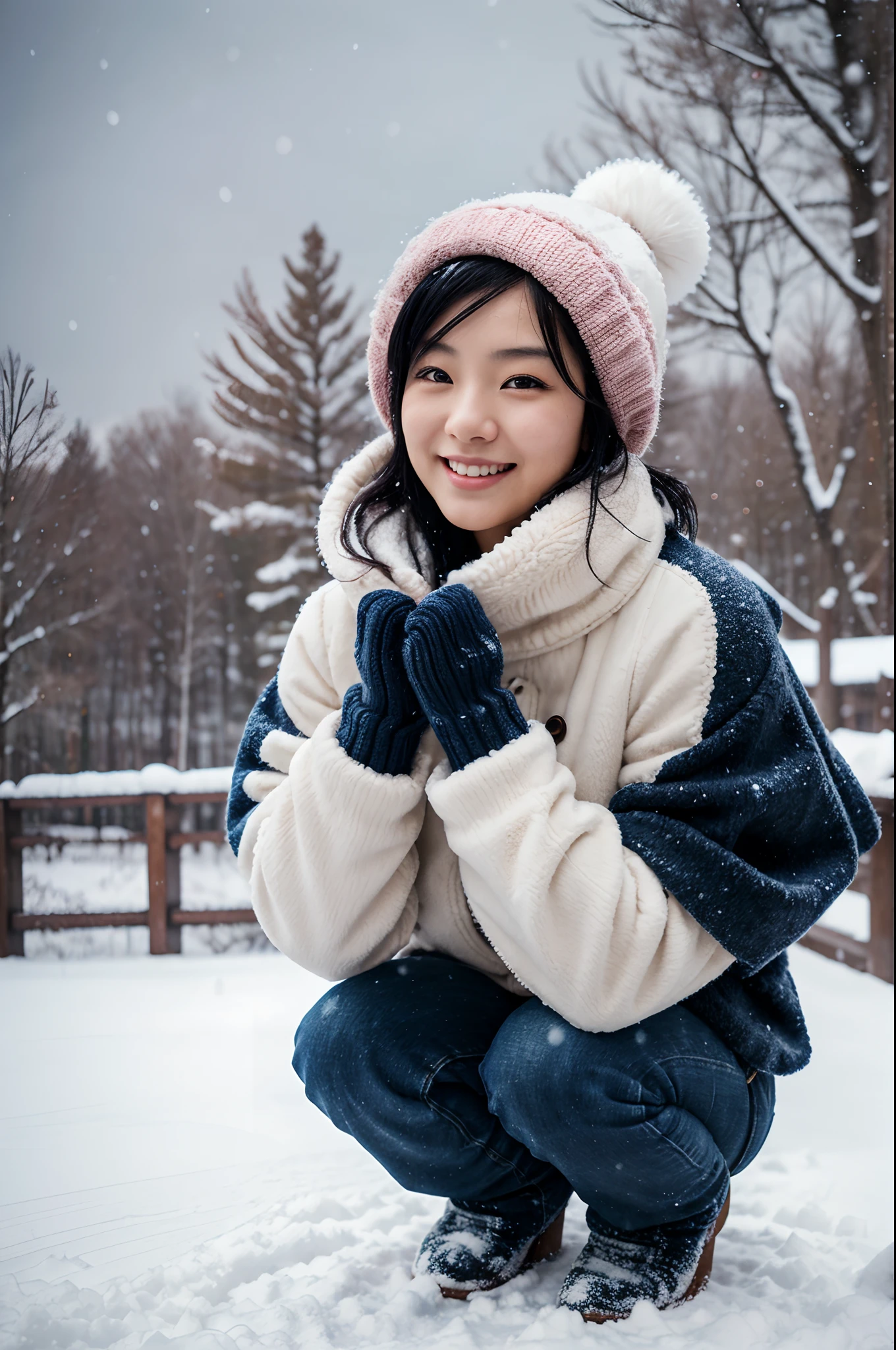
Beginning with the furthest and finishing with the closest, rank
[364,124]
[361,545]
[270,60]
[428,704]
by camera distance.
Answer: [364,124]
[270,60]
[361,545]
[428,704]

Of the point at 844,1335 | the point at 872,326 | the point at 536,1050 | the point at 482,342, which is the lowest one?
the point at 844,1335

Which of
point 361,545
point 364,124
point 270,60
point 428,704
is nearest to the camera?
point 428,704

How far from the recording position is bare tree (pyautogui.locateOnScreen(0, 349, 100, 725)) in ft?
2.81

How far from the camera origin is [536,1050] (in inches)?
30.8

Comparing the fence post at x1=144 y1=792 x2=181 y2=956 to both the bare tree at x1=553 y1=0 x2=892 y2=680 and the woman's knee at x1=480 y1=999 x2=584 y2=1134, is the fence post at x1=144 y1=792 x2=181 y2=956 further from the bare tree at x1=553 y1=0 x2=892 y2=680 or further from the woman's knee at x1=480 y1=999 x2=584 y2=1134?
the bare tree at x1=553 y1=0 x2=892 y2=680

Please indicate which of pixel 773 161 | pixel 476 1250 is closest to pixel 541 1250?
pixel 476 1250

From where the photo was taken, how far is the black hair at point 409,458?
784 mm

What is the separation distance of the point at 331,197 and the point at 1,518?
0.85m

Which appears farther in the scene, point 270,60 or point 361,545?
point 270,60

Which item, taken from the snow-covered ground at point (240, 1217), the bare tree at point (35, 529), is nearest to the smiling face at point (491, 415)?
the bare tree at point (35, 529)

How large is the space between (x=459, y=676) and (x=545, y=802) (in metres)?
0.11

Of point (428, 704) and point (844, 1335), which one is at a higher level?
point (428, 704)

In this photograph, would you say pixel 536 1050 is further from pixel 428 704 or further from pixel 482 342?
pixel 482 342

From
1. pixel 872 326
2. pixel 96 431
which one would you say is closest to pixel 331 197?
pixel 96 431
